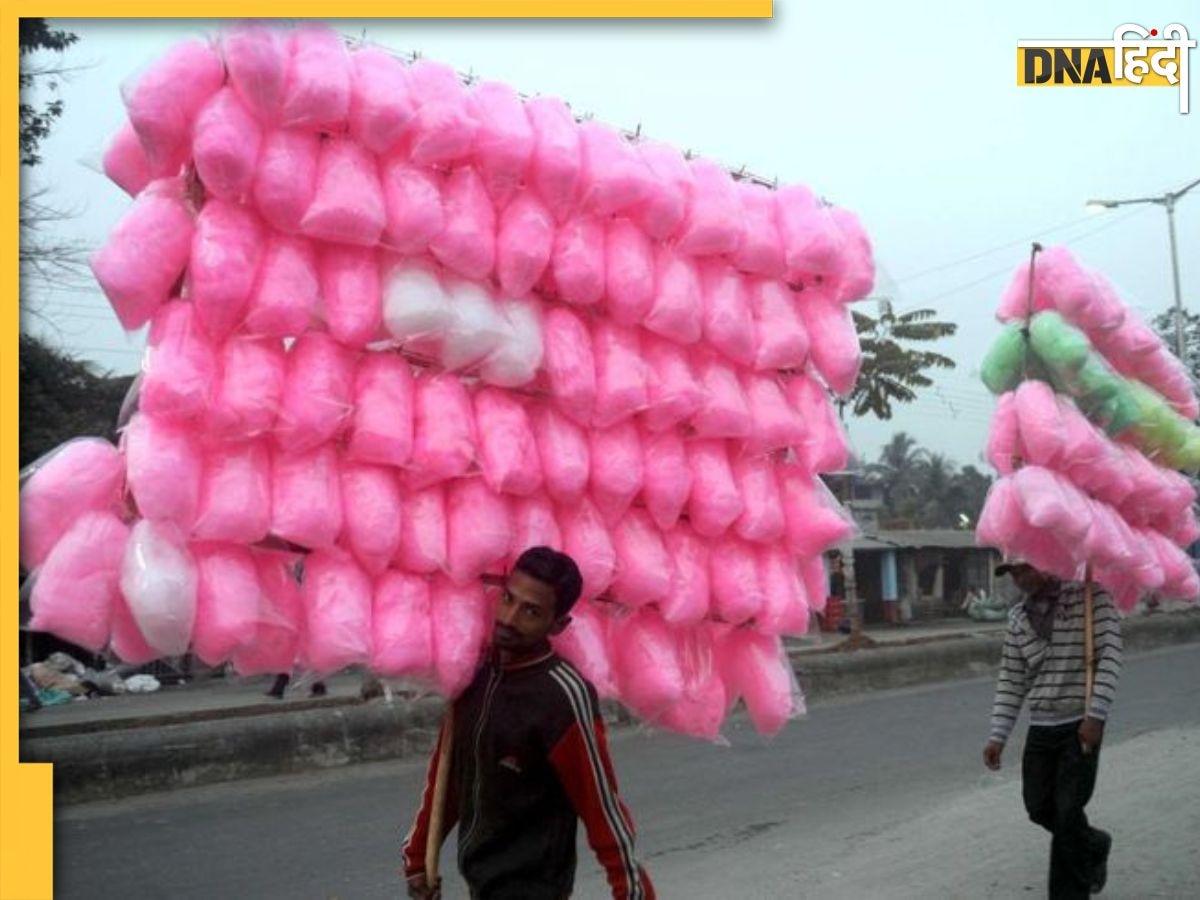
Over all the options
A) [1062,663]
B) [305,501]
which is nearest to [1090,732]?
[1062,663]

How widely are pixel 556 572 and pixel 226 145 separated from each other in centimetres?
90

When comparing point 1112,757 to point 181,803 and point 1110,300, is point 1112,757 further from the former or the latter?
point 181,803

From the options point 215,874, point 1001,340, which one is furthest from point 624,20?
point 215,874

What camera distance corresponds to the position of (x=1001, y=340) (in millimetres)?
3855

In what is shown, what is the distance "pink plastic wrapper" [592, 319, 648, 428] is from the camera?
8.15ft

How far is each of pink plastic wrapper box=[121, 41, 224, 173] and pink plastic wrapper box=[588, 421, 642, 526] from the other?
3.01 feet

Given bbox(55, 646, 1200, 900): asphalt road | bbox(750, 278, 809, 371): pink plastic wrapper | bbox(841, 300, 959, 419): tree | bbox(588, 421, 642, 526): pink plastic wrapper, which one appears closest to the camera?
bbox(588, 421, 642, 526): pink plastic wrapper

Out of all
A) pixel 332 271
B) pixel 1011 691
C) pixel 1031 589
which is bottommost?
pixel 1011 691

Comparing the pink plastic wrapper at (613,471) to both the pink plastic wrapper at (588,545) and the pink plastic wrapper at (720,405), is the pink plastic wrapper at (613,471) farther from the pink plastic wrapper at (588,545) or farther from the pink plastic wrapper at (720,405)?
the pink plastic wrapper at (720,405)

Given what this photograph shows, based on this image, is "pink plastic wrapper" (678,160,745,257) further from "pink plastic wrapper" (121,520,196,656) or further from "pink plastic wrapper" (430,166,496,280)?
"pink plastic wrapper" (121,520,196,656)

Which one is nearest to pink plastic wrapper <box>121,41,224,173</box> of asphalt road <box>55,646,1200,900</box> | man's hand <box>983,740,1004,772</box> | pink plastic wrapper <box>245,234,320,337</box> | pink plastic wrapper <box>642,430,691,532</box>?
pink plastic wrapper <box>245,234,320,337</box>

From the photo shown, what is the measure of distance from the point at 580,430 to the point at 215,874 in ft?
12.4

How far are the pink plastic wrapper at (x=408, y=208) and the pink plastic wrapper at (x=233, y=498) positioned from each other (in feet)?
1.49

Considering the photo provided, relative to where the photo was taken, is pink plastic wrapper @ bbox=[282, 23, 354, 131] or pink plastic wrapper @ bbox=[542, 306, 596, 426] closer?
pink plastic wrapper @ bbox=[282, 23, 354, 131]
